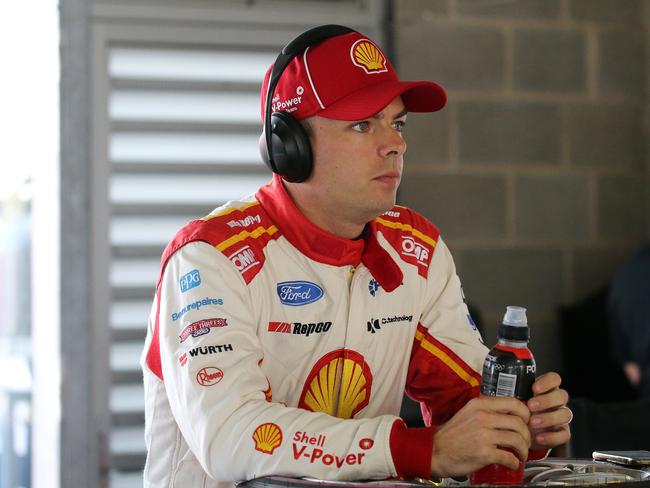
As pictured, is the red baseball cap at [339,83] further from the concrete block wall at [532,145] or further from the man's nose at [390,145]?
the concrete block wall at [532,145]

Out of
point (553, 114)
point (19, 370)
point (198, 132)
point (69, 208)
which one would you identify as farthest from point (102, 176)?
point (553, 114)

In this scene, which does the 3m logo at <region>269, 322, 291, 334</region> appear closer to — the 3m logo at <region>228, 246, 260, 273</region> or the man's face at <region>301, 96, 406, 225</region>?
the 3m logo at <region>228, 246, 260, 273</region>

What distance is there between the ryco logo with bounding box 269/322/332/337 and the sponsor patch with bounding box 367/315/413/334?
84 millimetres

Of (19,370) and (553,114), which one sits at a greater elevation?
(553,114)

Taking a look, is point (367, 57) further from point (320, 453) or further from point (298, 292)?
point (320, 453)

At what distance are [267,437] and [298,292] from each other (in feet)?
1.14

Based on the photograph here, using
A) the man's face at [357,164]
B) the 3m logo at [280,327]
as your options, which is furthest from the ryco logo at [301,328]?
the man's face at [357,164]

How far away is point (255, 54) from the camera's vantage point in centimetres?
354

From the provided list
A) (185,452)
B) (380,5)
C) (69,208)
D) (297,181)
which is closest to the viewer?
(185,452)

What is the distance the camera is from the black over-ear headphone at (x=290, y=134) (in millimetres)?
1760

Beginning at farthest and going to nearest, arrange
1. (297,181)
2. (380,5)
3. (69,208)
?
1. (380,5)
2. (69,208)
3. (297,181)

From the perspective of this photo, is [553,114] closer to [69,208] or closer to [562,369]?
[562,369]

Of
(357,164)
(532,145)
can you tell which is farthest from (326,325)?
(532,145)

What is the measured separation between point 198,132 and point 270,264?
1.85 meters
